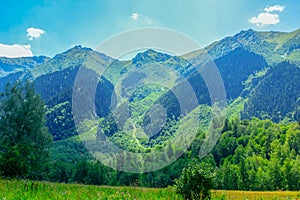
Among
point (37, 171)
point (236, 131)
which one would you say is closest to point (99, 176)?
point (37, 171)

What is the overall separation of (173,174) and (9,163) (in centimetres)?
7610

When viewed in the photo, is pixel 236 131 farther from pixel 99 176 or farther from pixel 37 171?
pixel 37 171

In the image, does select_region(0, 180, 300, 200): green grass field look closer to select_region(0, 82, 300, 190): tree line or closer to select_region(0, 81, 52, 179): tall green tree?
select_region(0, 82, 300, 190): tree line

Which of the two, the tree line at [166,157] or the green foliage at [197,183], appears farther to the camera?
the tree line at [166,157]

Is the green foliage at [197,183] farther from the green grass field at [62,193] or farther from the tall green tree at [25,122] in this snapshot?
the tall green tree at [25,122]

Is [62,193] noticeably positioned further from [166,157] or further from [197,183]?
[166,157]

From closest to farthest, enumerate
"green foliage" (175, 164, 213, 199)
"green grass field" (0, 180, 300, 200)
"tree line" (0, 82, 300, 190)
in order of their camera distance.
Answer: "green grass field" (0, 180, 300, 200) < "green foliage" (175, 164, 213, 199) < "tree line" (0, 82, 300, 190)

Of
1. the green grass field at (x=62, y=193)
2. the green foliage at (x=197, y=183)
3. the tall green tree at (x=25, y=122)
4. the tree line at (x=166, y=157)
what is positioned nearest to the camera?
the green grass field at (x=62, y=193)

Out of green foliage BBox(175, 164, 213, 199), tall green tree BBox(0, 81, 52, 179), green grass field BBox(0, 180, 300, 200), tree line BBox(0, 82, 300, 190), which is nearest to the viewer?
green grass field BBox(0, 180, 300, 200)

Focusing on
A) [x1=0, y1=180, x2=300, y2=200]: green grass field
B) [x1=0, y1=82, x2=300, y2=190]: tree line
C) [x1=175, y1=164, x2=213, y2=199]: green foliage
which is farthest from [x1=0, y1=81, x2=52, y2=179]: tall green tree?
[x1=175, y1=164, x2=213, y2=199]: green foliage

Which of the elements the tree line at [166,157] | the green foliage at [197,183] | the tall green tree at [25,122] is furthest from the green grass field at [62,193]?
the tall green tree at [25,122]

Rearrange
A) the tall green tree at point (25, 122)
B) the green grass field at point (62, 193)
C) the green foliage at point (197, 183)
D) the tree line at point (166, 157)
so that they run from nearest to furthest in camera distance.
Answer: the green grass field at point (62, 193)
the green foliage at point (197, 183)
the tree line at point (166, 157)
the tall green tree at point (25, 122)

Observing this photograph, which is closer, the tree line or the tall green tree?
the tree line

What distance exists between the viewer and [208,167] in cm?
1381
